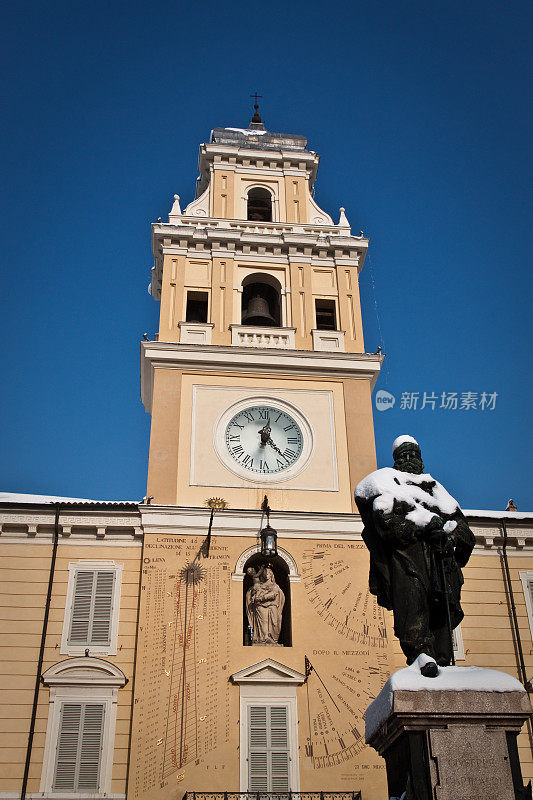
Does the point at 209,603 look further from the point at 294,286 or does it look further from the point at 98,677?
the point at 294,286

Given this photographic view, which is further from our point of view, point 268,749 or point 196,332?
point 196,332

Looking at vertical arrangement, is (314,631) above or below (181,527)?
below

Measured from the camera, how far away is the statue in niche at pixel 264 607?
1820 centimetres

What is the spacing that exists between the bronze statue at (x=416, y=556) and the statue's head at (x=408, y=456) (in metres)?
0.24

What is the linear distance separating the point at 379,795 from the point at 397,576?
10269 mm

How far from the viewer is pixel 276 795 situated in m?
16.0

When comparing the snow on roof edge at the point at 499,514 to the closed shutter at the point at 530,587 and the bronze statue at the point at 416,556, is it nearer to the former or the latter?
the closed shutter at the point at 530,587

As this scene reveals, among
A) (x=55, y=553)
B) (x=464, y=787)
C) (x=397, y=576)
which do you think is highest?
(x=55, y=553)

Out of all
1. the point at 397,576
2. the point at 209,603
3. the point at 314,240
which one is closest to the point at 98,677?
the point at 209,603

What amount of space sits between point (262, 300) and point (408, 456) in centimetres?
1619

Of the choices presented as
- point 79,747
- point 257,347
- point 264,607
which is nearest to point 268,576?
point 264,607

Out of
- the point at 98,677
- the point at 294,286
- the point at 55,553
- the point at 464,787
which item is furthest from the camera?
the point at 294,286

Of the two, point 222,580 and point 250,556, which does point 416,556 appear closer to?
point 222,580

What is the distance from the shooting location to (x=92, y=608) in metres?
18.0
